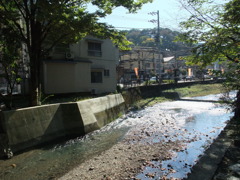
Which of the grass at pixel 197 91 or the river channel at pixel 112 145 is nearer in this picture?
the river channel at pixel 112 145

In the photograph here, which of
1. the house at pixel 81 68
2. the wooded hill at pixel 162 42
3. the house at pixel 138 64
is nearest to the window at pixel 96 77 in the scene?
the house at pixel 81 68

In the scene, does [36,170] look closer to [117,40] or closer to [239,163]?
[239,163]

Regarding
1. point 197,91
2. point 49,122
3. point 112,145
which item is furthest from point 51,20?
point 197,91

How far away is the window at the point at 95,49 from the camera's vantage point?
2322cm

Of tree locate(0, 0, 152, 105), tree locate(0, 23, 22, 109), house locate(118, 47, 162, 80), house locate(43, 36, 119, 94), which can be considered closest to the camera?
tree locate(0, 0, 152, 105)

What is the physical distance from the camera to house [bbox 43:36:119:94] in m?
18.7

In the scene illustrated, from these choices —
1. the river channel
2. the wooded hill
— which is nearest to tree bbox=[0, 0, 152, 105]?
the river channel

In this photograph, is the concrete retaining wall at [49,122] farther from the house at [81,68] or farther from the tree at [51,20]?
the house at [81,68]

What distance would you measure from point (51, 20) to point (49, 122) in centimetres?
541

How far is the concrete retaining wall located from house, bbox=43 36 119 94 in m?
6.53

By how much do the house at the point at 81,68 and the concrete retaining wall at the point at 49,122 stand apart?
6535mm

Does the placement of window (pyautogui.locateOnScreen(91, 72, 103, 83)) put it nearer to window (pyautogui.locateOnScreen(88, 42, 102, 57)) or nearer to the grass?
window (pyautogui.locateOnScreen(88, 42, 102, 57))

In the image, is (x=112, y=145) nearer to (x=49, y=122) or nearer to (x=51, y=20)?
(x=49, y=122)

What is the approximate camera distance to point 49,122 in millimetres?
10117
